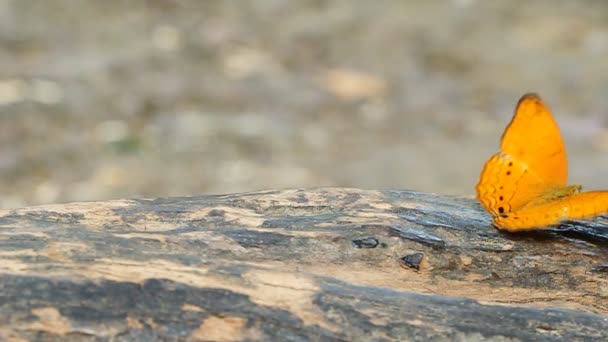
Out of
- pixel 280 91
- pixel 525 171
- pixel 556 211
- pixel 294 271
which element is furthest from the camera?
pixel 280 91

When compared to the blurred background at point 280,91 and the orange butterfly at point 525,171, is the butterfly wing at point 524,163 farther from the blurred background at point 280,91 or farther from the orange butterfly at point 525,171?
the blurred background at point 280,91

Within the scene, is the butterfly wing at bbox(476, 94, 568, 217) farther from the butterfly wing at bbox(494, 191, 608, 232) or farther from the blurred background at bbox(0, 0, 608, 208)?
the blurred background at bbox(0, 0, 608, 208)

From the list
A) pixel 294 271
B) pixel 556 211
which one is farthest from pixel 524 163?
pixel 294 271

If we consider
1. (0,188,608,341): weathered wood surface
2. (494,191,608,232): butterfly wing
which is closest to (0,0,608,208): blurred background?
(0,188,608,341): weathered wood surface

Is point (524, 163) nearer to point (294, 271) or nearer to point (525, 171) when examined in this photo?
point (525, 171)

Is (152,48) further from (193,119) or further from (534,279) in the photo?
(534,279)

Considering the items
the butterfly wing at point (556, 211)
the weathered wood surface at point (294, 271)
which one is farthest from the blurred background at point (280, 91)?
the butterfly wing at point (556, 211)
